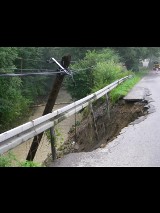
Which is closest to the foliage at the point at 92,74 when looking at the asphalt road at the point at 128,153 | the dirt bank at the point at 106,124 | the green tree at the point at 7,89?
the green tree at the point at 7,89

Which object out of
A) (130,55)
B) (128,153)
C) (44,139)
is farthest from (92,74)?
(130,55)

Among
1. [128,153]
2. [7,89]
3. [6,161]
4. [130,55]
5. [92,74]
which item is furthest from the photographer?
[130,55]

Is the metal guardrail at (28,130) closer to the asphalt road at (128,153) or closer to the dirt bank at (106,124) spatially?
the asphalt road at (128,153)

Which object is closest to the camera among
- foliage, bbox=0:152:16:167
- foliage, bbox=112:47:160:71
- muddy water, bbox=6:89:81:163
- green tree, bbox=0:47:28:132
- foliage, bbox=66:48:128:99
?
foliage, bbox=0:152:16:167

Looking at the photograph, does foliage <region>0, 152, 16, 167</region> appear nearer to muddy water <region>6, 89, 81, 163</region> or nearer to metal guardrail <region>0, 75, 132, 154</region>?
metal guardrail <region>0, 75, 132, 154</region>

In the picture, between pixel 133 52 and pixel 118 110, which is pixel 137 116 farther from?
pixel 133 52

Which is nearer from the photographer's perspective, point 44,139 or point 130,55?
point 44,139

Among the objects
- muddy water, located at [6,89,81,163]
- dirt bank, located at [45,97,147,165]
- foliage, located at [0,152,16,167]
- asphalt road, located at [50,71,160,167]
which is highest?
foliage, located at [0,152,16,167]

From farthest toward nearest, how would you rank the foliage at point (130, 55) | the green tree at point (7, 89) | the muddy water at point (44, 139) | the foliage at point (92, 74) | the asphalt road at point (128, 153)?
the foliage at point (130, 55) → the green tree at point (7, 89) → the foliage at point (92, 74) → the muddy water at point (44, 139) → the asphalt road at point (128, 153)

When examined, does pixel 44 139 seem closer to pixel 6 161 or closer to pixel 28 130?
pixel 28 130

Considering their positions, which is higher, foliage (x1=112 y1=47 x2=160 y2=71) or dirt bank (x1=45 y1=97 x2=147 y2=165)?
foliage (x1=112 y1=47 x2=160 y2=71)

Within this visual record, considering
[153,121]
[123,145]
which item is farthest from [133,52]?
[123,145]

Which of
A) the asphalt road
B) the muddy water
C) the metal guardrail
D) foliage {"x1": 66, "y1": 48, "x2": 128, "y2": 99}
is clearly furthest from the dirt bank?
foliage {"x1": 66, "y1": 48, "x2": 128, "y2": 99}
